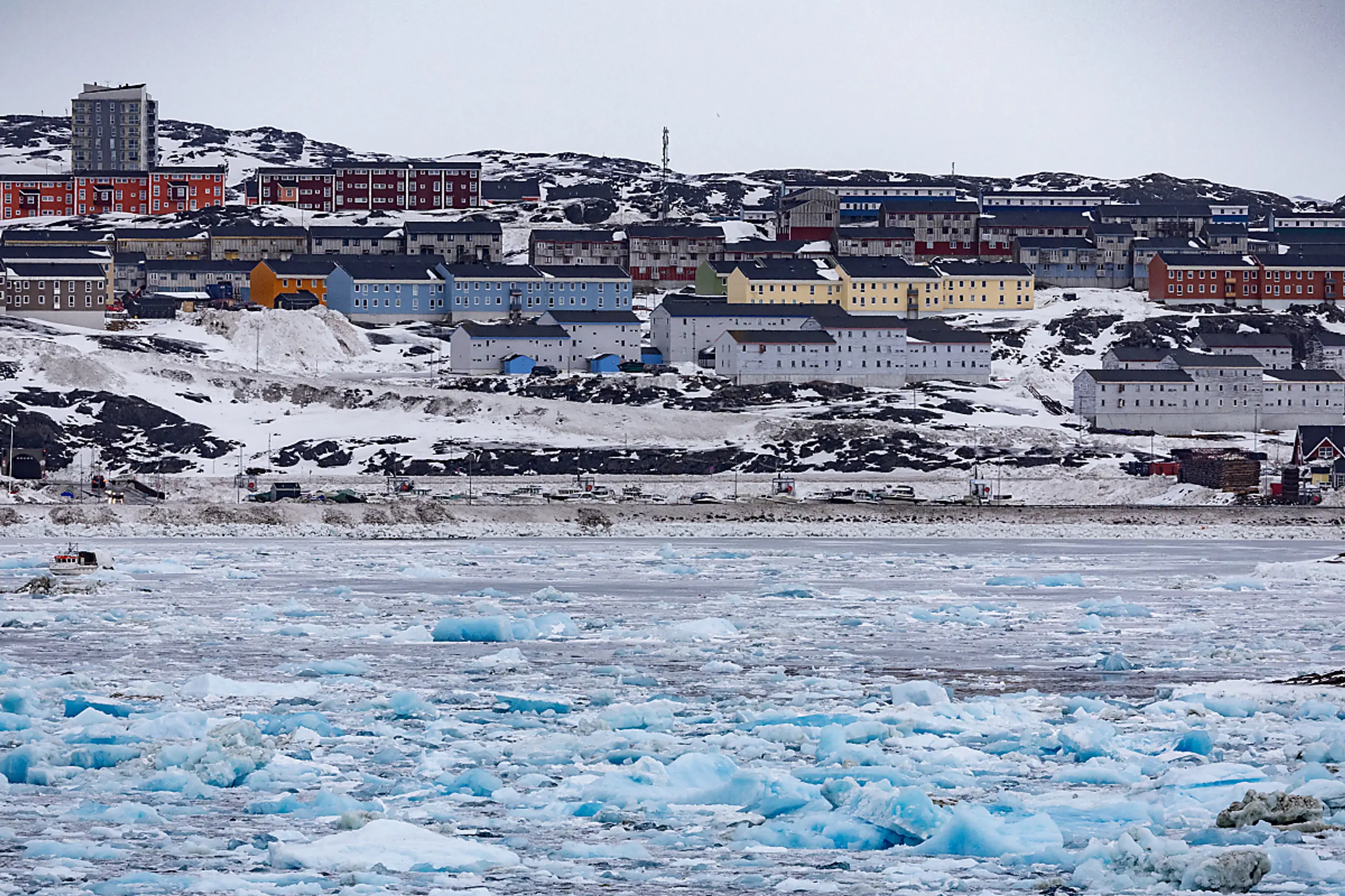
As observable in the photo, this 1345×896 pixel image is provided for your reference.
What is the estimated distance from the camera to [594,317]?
302ft

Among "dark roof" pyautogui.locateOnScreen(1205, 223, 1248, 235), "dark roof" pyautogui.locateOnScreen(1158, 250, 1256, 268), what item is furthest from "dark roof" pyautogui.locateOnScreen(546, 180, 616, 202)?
→ "dark roof" pyautogui.locateOnScreen(1158, 250, 1256, 268)

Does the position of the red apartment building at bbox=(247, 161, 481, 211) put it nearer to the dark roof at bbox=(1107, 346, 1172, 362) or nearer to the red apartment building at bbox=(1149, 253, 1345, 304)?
the red apartment building at bbox=(1149, 253, 1345, 304)

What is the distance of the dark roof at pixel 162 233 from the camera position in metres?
116

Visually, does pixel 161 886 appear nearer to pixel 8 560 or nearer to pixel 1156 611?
pixel 1156 611

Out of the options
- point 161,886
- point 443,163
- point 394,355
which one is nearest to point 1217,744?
point 161,886

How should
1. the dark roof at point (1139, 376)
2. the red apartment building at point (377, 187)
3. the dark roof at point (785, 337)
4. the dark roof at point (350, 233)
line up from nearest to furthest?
the dark roof at point (1139, 376), the dark roof at point (785, 337), the dark roof at point (350, 233), the red apartment building at point (377, 187)

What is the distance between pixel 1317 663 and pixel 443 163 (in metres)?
122

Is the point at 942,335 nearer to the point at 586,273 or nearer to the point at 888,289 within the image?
the point at 888,289

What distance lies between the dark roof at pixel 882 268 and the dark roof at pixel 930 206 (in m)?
13.3

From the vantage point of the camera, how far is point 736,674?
941 inches

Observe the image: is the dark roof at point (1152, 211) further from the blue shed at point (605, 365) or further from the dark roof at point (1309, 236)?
the blue shed at point (605, 365)

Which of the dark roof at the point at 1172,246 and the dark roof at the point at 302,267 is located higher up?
the dark roof at the point at 1172,246

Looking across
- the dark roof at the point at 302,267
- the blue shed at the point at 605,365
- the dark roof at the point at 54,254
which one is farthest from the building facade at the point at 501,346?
the dark roof at the point at 54,254

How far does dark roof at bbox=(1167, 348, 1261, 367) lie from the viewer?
81500 millimetres
